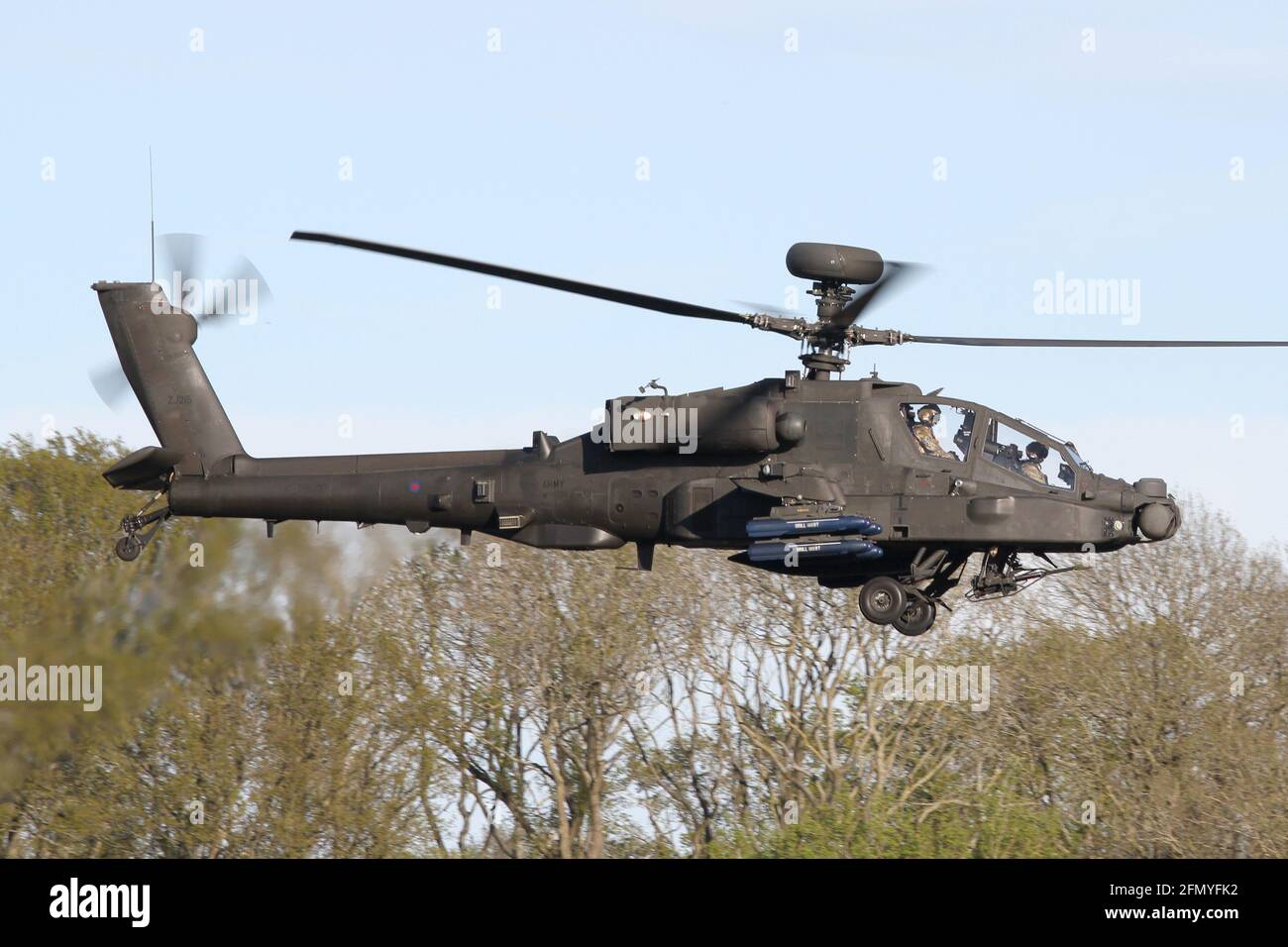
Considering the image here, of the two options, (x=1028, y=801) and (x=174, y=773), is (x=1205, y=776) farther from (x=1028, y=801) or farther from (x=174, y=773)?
(x=174, y=773)

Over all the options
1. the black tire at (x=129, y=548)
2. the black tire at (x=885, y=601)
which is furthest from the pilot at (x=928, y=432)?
the black tire at (x=129, y=548)

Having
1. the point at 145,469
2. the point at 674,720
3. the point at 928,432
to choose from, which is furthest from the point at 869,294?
the point at 674,720

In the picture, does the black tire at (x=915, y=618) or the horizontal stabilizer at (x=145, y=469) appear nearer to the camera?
the black tire at (x=915, y=618)

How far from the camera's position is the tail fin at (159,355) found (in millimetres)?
25094

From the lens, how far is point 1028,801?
45688 mm

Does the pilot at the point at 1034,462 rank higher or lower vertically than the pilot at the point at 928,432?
lower

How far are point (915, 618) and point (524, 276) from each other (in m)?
6.11

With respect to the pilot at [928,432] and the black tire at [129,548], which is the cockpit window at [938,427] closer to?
the pilot at [928,432]

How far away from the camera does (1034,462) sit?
870 inches

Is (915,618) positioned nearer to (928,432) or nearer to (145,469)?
(928,432)

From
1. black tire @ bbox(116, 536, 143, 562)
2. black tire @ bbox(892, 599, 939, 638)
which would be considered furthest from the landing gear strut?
black tire @ bbox(892, 599, 939, 638)

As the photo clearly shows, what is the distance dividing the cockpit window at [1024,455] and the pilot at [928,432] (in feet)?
1.61

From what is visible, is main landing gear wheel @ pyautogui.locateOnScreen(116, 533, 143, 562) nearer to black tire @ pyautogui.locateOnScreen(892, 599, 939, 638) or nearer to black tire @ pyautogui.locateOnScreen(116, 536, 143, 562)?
black tire @ pyautogui.locateOnScreen(116, 536, 143, 562)

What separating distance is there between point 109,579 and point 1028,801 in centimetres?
2204
